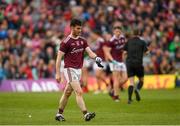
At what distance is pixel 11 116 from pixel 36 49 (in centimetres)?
1835

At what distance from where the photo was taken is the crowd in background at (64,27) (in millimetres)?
36156

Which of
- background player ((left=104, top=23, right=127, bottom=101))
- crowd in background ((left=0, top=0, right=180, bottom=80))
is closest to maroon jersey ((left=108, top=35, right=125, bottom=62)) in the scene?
background player ((left=104, top=23, right=127, bottom=101))

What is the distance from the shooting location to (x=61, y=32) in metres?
38.2

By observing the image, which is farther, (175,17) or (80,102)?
(175,17)

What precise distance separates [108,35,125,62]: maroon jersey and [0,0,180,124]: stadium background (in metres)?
7.68

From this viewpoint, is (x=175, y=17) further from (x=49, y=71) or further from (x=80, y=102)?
(x=80, y=102)

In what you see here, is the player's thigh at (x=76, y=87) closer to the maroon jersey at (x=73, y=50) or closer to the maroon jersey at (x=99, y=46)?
the maroon jersey at (x=73, y=50)

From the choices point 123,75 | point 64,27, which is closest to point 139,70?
point 123,75

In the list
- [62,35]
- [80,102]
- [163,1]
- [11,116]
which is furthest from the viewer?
[163,1]

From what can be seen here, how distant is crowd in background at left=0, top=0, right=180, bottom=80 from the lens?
36156mm

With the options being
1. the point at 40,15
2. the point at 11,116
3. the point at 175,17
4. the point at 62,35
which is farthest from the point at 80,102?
the point at 175,17

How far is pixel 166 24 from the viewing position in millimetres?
40781

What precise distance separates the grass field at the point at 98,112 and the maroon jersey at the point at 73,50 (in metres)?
1.49

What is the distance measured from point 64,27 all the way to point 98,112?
757 inches
